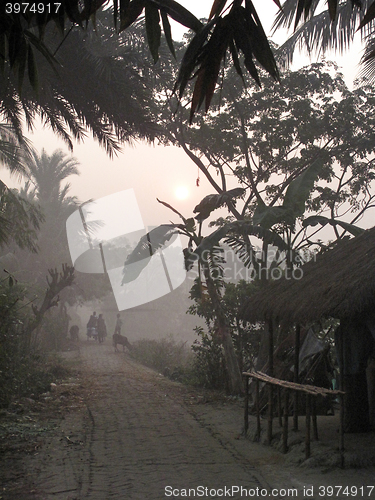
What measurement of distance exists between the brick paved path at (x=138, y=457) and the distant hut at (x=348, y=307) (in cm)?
214

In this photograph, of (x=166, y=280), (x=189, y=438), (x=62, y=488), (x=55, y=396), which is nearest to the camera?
(x=62, y=488)

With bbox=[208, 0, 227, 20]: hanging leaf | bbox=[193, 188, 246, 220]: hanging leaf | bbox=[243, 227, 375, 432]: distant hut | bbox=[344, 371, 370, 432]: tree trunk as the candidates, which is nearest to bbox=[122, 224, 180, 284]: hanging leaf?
bbox=[193, 188, 246, 220]: hanging leaf

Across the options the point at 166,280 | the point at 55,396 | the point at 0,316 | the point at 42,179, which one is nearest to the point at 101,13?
the point at 0,316

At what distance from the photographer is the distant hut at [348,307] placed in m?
6.40

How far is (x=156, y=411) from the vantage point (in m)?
10.0

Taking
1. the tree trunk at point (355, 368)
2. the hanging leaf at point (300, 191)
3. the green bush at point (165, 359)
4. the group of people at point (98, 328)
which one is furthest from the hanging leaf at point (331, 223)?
the group of people at point (98, 328)

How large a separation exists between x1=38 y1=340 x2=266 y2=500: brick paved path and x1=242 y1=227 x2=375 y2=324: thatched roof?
7.29ft

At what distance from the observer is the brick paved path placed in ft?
17.8

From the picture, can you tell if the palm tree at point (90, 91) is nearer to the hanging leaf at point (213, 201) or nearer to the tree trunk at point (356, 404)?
the hanging leaf at point (213, 201)

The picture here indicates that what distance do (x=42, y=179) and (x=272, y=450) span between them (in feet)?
93.9

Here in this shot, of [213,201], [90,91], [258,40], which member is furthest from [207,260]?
[258,40]

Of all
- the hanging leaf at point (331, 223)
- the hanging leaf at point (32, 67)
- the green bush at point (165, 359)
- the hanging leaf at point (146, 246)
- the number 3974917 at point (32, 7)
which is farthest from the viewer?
the green bush at point (165, 359)

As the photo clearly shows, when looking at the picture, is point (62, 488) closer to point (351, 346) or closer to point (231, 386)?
point (351, 346)

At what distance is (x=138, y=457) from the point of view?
6664 mm
